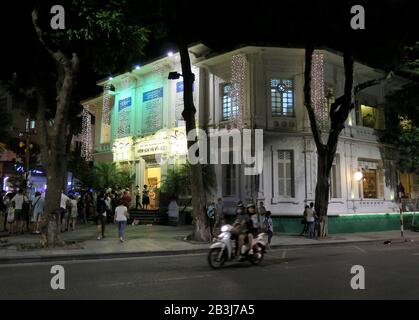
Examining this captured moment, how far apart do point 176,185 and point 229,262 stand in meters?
13.0

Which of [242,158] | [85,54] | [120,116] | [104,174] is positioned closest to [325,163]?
[242,158]

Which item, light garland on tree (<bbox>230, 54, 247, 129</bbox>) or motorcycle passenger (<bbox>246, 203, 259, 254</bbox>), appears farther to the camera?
light garland on tree (<bbox>230, 54, 247, 129</bbox>)

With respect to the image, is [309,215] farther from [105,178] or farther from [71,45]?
[105,178]

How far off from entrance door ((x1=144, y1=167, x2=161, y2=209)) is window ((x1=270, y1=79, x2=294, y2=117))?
8.59m

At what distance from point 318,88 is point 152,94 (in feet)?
35.5

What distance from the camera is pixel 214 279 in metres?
9.21

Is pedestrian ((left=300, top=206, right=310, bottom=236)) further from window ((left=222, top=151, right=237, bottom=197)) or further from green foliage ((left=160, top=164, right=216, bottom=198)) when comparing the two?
green foliage ((left=160, top=164, right=216, bottom=198))

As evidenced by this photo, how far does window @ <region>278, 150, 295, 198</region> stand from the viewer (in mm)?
22953

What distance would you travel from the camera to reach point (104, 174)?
89.2 feet

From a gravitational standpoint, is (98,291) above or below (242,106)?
below

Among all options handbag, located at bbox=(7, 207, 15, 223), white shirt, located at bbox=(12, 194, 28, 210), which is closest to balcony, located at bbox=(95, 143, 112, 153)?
white shirt, located at bbox=(12, 194, 28, 210)

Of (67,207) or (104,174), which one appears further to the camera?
(104,174)
